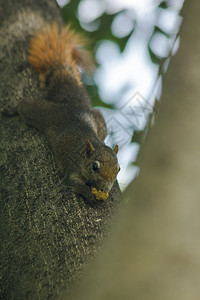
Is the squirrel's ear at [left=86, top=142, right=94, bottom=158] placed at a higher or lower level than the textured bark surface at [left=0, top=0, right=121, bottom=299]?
lower

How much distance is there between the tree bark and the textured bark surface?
2.85 ft

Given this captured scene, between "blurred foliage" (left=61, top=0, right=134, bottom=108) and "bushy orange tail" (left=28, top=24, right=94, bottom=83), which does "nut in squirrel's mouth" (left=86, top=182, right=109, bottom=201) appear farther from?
"blurred foliage" (left=61, top=0, right=134, bottom=108)

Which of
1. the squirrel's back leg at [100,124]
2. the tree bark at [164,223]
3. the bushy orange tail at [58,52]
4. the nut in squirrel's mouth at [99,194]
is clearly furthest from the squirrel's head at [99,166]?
the tree bark at [164,223]

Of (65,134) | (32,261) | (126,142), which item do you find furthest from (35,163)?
(126,142)

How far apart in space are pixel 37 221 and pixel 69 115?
1.51 meters

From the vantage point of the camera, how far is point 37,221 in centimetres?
180

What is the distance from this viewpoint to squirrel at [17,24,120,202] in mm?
2676

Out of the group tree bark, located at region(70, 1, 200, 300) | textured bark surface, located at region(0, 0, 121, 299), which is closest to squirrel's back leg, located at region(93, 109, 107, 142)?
textured bark surface, located at region(0, 0, 121, 299)

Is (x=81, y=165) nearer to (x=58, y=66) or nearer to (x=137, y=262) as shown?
(x=58, y=66)

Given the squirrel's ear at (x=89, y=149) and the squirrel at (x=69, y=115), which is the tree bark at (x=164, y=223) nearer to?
the squirrel at (x=69, y=115)

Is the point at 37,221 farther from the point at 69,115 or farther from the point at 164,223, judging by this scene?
the point at 69,115

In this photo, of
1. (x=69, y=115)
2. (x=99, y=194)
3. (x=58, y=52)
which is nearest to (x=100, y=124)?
(x=69, y=115)

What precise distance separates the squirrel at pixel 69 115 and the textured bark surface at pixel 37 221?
195mm

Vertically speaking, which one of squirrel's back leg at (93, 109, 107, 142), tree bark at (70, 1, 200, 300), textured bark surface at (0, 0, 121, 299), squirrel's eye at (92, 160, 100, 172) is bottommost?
squirrel's back leg at (93, 109, 107, 142)
